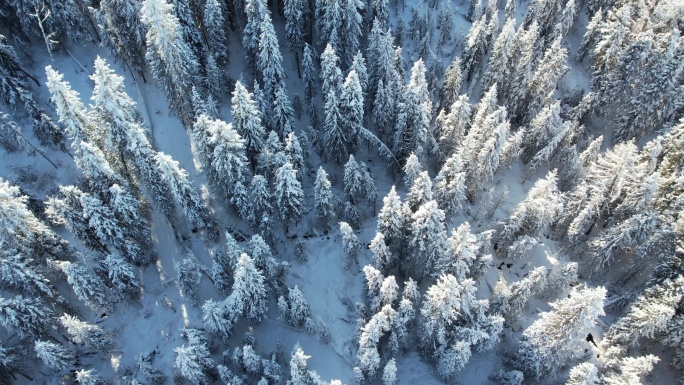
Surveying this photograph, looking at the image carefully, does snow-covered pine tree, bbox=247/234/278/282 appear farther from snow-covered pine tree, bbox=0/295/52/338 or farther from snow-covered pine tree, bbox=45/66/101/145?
snow-covered pine tree, bbox=0/295/52/338

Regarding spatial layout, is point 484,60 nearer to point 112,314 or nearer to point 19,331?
point 112,314

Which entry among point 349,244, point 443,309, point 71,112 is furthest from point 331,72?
point 443,309

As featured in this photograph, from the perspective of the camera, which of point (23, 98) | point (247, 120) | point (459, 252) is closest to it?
point (459, 252)

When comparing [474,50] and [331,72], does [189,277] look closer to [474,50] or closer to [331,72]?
[331,72]

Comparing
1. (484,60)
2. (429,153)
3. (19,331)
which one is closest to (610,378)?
(429,153)

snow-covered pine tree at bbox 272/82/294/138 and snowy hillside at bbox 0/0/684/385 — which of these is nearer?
snowy hillside at bbox 0/0/684/385

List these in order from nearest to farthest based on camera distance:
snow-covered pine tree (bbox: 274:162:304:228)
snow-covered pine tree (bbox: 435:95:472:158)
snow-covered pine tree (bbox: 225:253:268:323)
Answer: snow-covered pine tree (bbox: 225:253:268:323) → snow-covered pine tree (bbox: 274:162:304:228) → snow-covered pine tree (bbox: 435:95:472:158)

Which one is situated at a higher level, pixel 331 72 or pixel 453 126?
pixel 331 72

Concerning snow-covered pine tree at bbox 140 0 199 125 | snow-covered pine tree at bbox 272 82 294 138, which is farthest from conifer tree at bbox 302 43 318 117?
snow-covered pine tree at bbox 140 0 199 125
